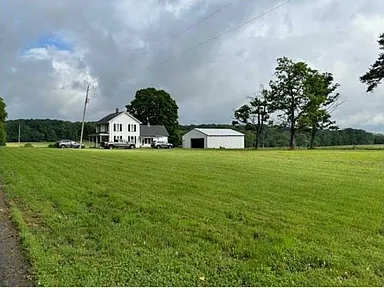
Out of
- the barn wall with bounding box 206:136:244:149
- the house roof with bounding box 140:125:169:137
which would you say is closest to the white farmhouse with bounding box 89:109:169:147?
the house roof with bounding box 140:125:169:137

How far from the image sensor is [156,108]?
7556 centimetres

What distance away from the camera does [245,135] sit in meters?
73.1

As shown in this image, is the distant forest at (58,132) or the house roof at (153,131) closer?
the house roof at (153,131)

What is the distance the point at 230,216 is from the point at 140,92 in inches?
2749

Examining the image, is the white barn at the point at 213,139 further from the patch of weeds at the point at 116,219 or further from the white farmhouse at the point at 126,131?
the patch of weeds at the point at 116,219

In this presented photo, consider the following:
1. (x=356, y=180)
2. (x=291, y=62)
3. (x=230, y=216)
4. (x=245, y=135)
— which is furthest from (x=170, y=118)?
(x=230, y=216)

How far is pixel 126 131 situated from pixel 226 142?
14.9 metres

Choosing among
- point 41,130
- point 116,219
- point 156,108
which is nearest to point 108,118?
point 156,108

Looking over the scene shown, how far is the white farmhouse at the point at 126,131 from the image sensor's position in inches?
2613

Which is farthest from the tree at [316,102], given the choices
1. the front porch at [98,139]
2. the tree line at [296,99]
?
the front porch at [98,139]

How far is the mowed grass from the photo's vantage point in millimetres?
4367

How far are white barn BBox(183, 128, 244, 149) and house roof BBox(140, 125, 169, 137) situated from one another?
10.8ft

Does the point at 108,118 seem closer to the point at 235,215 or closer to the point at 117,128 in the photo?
the point at 117,128

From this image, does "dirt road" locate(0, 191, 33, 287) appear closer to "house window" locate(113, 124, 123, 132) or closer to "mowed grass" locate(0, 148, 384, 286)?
"mowed grass" locate(0, 148, 384, 286)
